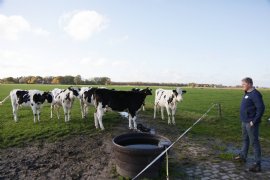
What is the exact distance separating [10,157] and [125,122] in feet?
26.2

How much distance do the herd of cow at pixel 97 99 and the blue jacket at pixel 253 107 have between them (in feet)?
23.8

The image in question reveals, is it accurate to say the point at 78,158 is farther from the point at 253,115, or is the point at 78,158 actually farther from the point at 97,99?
the point at 253,115

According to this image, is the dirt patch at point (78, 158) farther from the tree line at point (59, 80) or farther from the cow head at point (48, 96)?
the tree line at point (59, 80)

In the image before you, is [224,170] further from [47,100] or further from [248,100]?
[47,100]

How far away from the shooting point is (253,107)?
373 inches

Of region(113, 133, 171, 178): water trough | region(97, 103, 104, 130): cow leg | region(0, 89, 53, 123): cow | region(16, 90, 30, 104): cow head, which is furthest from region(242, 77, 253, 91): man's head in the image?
region(16, 90, 30, 104): cow head

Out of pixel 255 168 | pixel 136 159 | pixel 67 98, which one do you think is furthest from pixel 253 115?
pixel 67 98

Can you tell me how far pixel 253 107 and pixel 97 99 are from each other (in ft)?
28.7

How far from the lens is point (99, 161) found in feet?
35.4

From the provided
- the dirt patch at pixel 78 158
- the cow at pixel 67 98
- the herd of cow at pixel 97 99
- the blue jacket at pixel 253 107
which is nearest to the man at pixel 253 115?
the blue jacket at pixel 253 107

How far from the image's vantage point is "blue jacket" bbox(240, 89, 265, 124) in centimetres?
921

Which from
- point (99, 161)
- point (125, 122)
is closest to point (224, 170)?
point (99, 161)

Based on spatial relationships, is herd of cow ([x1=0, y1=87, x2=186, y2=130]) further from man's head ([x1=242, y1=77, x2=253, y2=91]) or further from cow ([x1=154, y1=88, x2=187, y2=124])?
man's head ([x1=242, y1=77, x2=253, y2=91])

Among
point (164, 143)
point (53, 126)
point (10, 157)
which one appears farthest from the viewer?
point (53, 126)
